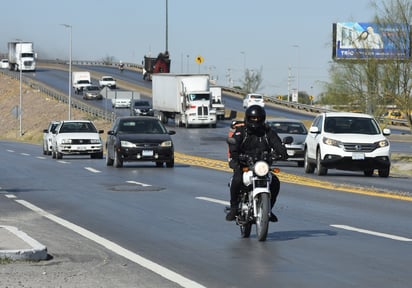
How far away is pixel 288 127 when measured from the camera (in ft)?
132

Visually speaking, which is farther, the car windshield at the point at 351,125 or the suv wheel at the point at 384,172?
the car windshield at the point at 351,125

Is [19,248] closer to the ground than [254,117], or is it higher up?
closer to the ground

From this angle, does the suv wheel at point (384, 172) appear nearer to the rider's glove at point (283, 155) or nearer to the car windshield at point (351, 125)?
the car windshield at point (351, 125)

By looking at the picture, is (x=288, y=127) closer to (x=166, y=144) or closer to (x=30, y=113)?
(x=166, y=144)

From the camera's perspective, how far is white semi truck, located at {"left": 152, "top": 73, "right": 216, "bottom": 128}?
255 ft

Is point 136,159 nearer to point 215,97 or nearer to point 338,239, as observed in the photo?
point 338,239

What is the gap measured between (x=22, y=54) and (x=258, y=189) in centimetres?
12247

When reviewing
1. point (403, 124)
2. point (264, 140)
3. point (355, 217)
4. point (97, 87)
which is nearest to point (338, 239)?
point (264, 140)

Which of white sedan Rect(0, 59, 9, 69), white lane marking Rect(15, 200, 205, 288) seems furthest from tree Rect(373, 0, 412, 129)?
white sedan Rect(0, 59, 9, 69)

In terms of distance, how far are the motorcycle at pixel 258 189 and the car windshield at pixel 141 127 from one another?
2211 cm

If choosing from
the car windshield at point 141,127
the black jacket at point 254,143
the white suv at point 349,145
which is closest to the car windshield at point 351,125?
the white suv at point 349,145

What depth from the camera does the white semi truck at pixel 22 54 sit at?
131750 millimetres

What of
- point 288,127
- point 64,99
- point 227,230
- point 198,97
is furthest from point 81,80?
point 227,230

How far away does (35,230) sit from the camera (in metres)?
15.5
